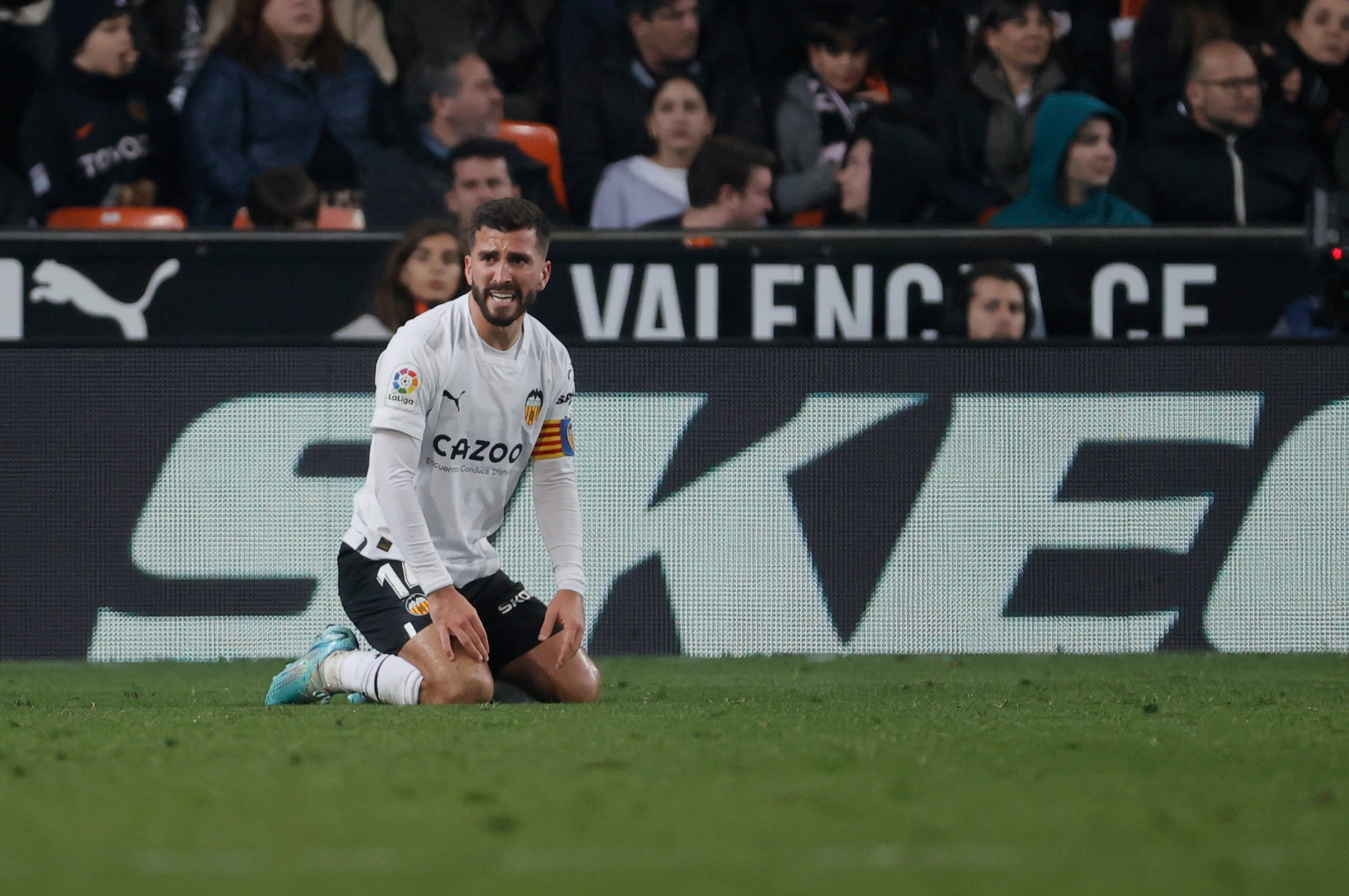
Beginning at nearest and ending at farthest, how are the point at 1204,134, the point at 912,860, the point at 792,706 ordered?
the point at 912,860 < the point at 792,706 < the point at 1204,134

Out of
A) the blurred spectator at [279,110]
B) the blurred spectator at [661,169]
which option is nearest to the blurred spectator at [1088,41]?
the blurred spectator at [661,169]

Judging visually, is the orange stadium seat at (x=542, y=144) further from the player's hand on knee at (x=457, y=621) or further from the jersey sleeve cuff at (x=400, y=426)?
the player's hand on knee at (x=457, y=621)

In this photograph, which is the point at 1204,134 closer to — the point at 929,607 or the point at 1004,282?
the point at 1004,282

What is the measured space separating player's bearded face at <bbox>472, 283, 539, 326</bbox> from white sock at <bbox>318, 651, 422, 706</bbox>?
105 cm

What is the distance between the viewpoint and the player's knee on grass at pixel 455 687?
5.34m

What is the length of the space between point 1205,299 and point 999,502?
1.21 m

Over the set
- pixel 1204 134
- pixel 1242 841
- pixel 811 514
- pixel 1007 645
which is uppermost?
pixel 1204 134

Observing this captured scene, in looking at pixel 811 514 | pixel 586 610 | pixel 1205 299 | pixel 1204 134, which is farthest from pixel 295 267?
pixel 1204 134

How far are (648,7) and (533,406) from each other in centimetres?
407

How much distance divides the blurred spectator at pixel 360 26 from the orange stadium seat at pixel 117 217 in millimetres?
1003

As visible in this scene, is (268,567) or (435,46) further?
(435,46)

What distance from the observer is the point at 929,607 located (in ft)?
24.2

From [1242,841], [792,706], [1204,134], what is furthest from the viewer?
[1204,134]

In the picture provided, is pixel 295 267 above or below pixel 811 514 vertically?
above
